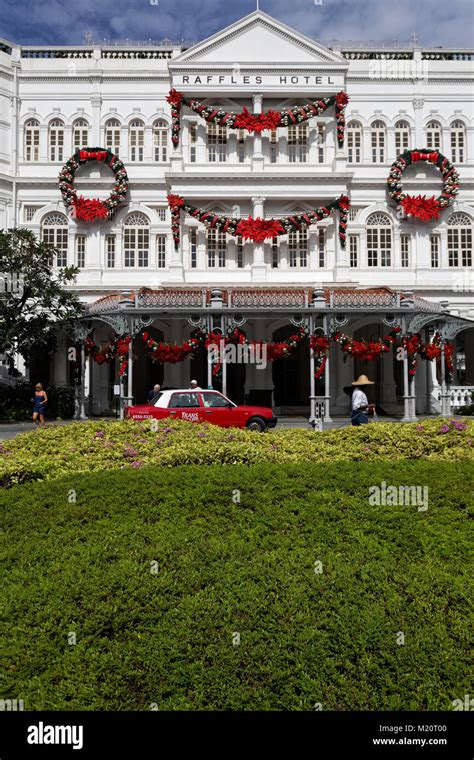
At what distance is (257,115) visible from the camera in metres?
28.7

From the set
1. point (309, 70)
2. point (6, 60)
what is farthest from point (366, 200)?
point (6, 60)

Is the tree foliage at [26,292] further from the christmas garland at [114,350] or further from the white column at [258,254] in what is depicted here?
the white column at [258,254]

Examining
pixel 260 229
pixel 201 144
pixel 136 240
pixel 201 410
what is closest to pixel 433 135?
pixel 260 229

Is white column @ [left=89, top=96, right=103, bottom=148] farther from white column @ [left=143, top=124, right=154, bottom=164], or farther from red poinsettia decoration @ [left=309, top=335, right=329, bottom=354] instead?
red poinsettia decoration @ [left=309, top=335, right=329, bottom=354]

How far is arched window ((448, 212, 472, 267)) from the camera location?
3077cm

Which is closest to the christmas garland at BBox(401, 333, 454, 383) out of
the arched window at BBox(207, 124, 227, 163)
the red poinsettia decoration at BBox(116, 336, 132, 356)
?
the red poinsettia decoration at BBox(116, 336, 132, 356)

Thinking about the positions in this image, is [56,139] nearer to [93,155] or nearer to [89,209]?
[93,155]

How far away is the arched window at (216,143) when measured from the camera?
29844 mm

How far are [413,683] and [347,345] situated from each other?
59.5 feet

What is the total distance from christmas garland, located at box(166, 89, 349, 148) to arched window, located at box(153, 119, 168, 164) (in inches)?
62.1

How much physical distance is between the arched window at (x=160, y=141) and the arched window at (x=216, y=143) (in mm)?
2524

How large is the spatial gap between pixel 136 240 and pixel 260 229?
6775 millimetres

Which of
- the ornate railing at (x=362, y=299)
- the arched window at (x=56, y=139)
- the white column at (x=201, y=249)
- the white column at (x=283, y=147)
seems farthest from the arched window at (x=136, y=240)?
the ornate railing at (x=362, y=299)
